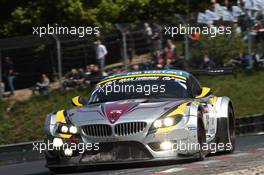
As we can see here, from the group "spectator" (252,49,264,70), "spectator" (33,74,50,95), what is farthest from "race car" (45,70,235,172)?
"spectator" (252,49,264,70)

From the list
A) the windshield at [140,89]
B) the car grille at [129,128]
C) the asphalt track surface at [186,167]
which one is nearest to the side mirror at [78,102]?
the windshield at [140,89]

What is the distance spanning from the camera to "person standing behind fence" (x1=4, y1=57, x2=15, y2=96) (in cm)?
2230

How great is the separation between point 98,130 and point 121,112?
15.3 inches

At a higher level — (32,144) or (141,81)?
(141,81)

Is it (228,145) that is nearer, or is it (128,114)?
(128,114)

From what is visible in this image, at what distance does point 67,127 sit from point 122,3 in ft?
66.8

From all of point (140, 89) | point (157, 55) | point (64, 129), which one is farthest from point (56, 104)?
point (64, 129)

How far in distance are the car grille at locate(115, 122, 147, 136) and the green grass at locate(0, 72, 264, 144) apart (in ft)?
36.2

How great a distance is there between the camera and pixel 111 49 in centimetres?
2297

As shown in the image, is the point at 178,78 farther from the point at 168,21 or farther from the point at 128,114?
the point at 168,21

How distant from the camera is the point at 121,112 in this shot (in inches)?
398

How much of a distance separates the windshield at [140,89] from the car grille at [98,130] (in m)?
1.24

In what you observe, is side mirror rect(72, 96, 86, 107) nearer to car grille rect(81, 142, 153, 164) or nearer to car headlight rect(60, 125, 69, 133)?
car headlight rect(60, 125, 69, 133)

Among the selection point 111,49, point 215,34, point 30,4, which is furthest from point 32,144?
point 30,4
